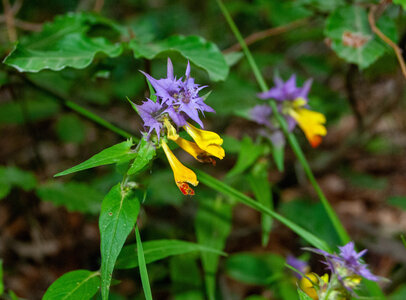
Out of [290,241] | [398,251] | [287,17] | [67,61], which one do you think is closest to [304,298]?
[67,61]

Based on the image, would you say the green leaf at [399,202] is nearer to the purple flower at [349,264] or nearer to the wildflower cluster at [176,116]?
the purple flower at [349,264]

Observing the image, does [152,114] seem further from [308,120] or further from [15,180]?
[15,180]

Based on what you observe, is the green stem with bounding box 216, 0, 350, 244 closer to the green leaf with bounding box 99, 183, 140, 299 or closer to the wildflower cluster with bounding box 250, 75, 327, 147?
the wildflower cluster with bounding box 250, 75, 327, 147

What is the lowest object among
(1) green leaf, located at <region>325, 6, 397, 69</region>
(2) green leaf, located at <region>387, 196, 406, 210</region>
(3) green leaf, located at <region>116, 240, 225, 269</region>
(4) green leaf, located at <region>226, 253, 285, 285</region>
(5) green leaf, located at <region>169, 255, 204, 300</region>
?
(4) green leaf, located at <region>226, 253, 285, 285</region>

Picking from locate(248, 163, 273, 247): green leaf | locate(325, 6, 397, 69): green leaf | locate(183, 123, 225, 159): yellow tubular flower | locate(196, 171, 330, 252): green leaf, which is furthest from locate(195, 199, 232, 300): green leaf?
locate(325, 6, 397, 69): green leaf

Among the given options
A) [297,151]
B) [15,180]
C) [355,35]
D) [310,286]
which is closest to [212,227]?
[297,151]

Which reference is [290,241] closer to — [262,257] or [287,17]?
[262,257]

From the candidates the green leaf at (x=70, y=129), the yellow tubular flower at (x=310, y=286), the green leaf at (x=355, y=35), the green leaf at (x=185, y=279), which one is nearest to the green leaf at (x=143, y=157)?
the yellow tubular flower at (x=310, y=286)
